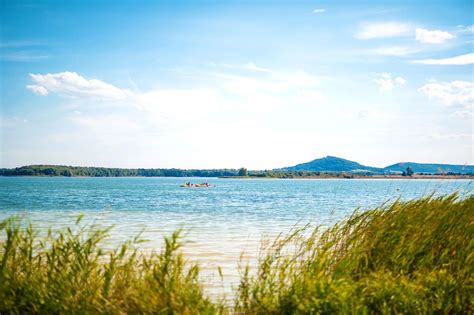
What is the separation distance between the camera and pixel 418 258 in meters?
9.74

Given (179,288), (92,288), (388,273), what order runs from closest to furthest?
(179,288) < (92,288) < (388,273)

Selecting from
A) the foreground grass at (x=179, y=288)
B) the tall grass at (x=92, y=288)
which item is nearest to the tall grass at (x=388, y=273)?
the foreground grass at (x=179, y=288)

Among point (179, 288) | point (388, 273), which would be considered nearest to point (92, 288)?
point (179, 288)

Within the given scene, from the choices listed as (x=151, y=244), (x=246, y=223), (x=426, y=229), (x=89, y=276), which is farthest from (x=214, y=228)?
(x=89, y=276)

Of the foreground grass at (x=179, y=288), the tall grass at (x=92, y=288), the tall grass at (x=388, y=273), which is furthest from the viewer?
the tall grass at (x=388, y=273)

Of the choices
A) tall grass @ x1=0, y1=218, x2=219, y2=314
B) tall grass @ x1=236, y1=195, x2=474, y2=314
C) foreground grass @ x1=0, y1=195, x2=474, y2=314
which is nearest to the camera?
tall grass @ x1=0, y1=218, x2=219, y2=314

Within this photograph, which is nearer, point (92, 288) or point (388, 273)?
point (92, 288)

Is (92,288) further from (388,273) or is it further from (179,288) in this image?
(388,273)

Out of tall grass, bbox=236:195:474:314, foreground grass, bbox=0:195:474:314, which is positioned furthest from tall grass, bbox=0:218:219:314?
tall grass, bbox=236:195:474:314

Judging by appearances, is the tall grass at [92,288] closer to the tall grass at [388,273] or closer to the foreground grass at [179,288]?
the foreground grass at [179,288]

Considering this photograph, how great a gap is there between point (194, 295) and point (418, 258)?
479 cm

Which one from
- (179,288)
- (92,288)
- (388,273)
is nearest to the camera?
(179,288)

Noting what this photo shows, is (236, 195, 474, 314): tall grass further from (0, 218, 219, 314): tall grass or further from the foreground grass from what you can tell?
(0, 218, 219, 314): tall grass

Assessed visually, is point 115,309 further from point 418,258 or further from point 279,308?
point 418,258
